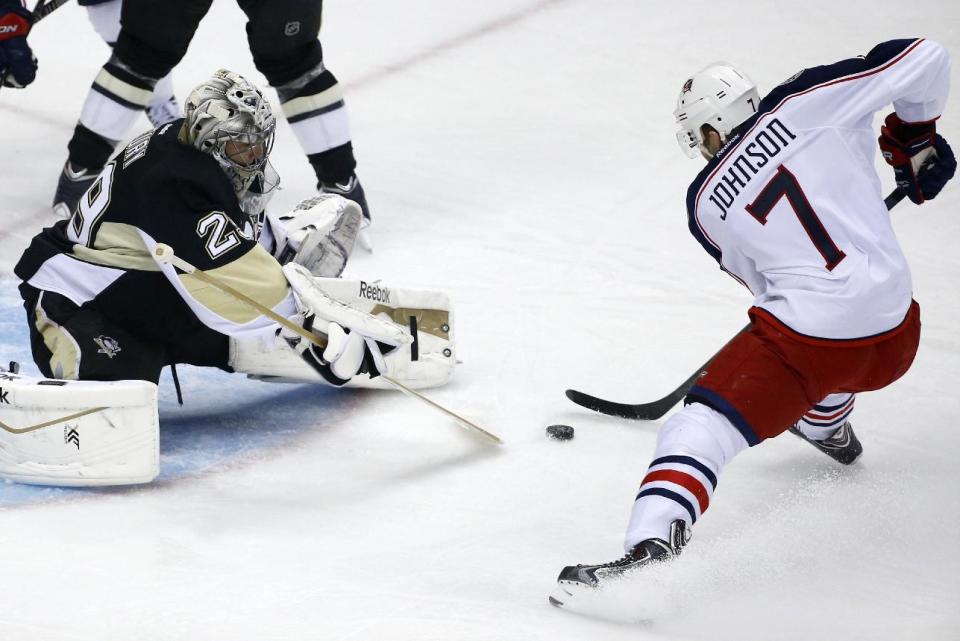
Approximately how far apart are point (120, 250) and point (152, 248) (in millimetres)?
162

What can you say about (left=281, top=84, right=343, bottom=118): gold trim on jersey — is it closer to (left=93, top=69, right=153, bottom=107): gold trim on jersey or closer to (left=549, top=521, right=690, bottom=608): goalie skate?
(left=93, top=69, right=153, bottom=107): gold trim on jersey

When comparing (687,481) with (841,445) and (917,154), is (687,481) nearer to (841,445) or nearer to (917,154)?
(841,445)

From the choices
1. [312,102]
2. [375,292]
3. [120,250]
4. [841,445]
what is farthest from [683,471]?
[312,102]

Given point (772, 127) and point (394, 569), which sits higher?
point (772, 127)

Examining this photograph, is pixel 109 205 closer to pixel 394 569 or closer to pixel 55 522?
pixel 55 522

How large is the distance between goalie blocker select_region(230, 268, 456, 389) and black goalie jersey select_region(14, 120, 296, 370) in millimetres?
240

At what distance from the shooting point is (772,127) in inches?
102

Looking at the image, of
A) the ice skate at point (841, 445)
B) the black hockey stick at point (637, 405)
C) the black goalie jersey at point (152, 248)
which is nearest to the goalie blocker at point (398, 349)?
the black goalie jersey at point (152, 248)

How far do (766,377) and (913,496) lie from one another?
656mm

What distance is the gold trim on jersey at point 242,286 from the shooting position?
9.30ft

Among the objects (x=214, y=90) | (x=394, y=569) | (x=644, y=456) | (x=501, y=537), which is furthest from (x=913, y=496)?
(x=214, y=90)

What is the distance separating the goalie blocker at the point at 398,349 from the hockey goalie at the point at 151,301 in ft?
0.40

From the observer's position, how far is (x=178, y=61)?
4.16 m

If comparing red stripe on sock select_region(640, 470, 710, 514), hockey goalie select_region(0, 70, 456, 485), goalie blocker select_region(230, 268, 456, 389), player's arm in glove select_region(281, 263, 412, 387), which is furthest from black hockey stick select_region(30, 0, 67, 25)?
red stripe on sock select_region(640, 470, 710, 514)
